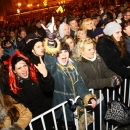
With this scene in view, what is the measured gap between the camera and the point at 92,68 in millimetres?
3410

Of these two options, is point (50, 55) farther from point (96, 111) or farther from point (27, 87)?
point (96, 111)

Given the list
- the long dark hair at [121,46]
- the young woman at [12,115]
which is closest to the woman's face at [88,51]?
the long dark hair at [121,46]

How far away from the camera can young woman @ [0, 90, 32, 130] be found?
2291mm

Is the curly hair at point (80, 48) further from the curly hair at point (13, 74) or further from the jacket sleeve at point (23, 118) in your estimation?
the jacket sleeve at point (23, 118)

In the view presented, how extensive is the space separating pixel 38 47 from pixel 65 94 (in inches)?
41.4

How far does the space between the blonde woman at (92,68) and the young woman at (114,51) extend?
23 centimetres

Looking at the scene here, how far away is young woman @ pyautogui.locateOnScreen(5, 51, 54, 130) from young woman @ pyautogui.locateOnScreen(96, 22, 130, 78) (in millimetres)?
1371

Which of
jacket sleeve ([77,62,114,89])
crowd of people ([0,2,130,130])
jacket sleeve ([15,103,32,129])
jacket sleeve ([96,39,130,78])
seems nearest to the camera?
jacket sleeve ([15,103,32,129])

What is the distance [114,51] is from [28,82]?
6.05 ft

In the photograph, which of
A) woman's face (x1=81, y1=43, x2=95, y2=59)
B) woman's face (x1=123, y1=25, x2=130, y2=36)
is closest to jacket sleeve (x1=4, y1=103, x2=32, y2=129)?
woman's face (x1=81, y1=43, x2=95, y2=59)

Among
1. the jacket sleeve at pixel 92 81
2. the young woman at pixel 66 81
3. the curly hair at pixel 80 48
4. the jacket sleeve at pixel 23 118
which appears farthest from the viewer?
the curly hair at pixel 80 48

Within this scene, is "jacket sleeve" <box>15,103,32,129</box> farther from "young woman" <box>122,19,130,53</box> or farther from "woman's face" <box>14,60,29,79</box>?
"young woman" <box>122,19,130,53</box>

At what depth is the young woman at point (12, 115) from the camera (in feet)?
7.52

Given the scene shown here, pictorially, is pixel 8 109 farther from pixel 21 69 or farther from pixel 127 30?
pixel 127 30
